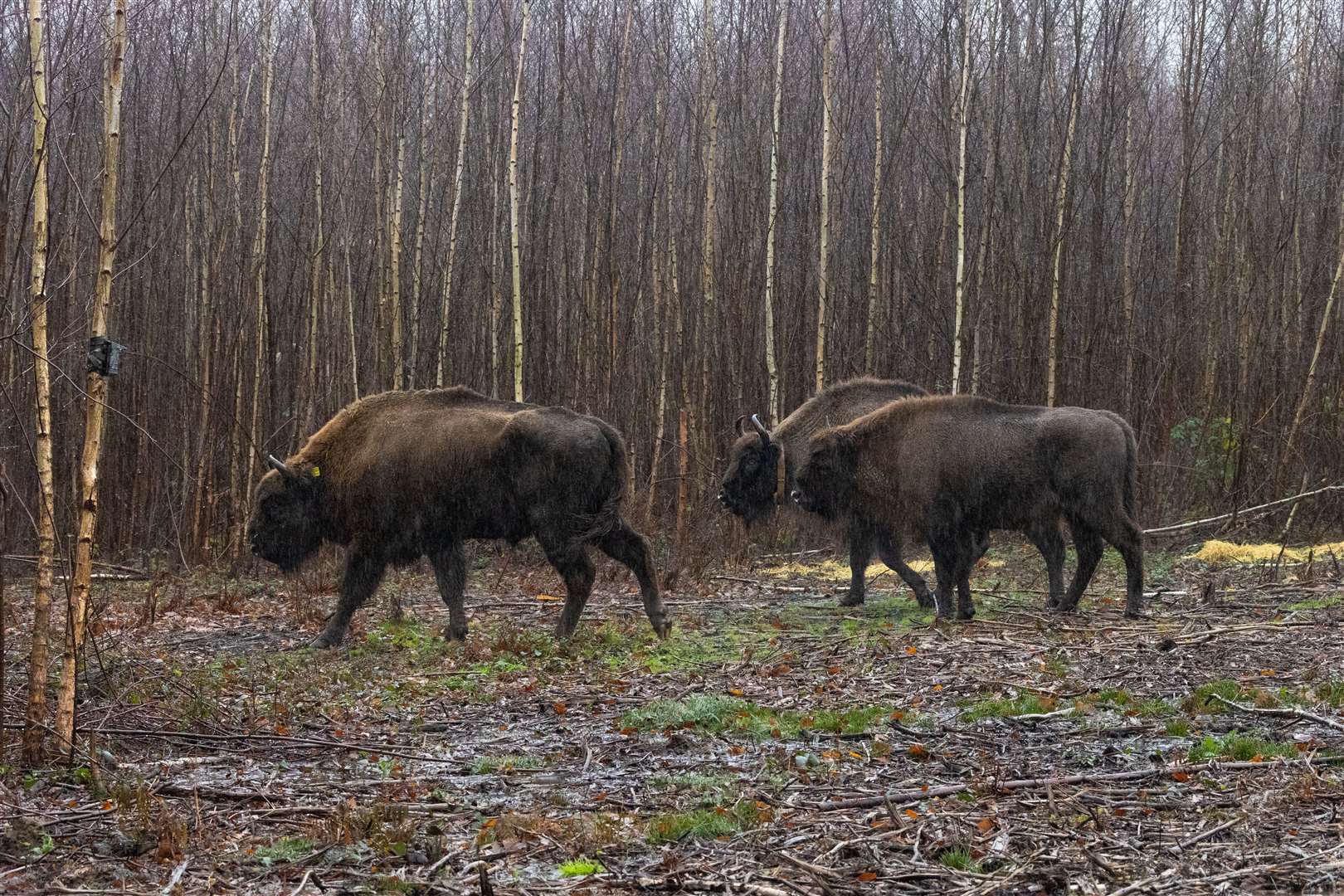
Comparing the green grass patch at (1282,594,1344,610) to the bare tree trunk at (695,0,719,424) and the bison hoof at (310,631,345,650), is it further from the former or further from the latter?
the bare tree trunk at (695,0,719,424)

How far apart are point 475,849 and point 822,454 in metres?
7.25

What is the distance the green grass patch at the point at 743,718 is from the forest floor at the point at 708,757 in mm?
23

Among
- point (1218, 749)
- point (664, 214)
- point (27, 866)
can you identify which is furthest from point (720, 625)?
point (664, 214)

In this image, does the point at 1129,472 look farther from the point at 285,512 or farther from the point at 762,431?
the point at 285,512

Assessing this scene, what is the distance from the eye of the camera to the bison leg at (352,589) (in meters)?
9.19

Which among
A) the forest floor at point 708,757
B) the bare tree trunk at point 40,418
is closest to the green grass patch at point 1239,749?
the forest floor at point 708,757

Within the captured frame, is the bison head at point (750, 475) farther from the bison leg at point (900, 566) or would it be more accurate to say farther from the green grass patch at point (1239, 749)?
the green grass patch at point (1239, 749)

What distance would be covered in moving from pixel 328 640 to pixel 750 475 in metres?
4.57

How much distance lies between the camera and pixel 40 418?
5.01 meters

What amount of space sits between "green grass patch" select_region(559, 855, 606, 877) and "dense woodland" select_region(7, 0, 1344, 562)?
8723 mm

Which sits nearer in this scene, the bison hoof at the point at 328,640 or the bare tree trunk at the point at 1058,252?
the bison hoof at the point at 328,640

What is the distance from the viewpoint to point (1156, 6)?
22.9 metres

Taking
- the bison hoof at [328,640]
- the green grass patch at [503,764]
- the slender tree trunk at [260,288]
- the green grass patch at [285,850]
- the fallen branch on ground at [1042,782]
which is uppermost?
the slender tree trunk at [260,288]

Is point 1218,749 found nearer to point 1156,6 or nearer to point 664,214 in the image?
point 664,214
